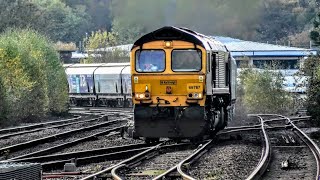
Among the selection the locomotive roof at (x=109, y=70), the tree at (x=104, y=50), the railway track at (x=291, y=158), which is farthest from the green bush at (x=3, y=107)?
the tree at (x=104, y=50)

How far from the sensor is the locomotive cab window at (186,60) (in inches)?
625

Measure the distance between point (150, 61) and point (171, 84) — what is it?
826 mm

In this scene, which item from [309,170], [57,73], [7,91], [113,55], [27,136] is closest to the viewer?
[309,170]

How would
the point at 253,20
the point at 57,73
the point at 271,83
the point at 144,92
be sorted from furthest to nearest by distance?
1. the point at 271,83
2. the point at 57,73
3. the point at 253,20
4. the point at 144,92

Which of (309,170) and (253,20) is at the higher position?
(253,20)

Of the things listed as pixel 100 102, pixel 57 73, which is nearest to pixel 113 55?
pixel 100 102

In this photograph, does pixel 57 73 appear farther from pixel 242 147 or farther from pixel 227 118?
pixel 242 147

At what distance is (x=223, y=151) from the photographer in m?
14.9

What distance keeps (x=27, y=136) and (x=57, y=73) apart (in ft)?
59.7

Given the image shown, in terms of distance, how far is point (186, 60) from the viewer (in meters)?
16.0

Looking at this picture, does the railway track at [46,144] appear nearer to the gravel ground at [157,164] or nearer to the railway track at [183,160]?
the railway track at [183,160]

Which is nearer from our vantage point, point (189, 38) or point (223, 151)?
point (223, 151)

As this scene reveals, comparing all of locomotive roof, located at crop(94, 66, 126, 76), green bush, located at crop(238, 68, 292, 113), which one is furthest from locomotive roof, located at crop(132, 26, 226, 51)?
green bush, located at crop(238, 68, 292, 113)

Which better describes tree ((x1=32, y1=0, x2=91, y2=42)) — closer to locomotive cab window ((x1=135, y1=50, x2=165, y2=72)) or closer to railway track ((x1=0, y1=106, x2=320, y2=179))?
locomotive cab window ((x1=135, y1=50, x2=165, y2=72))
